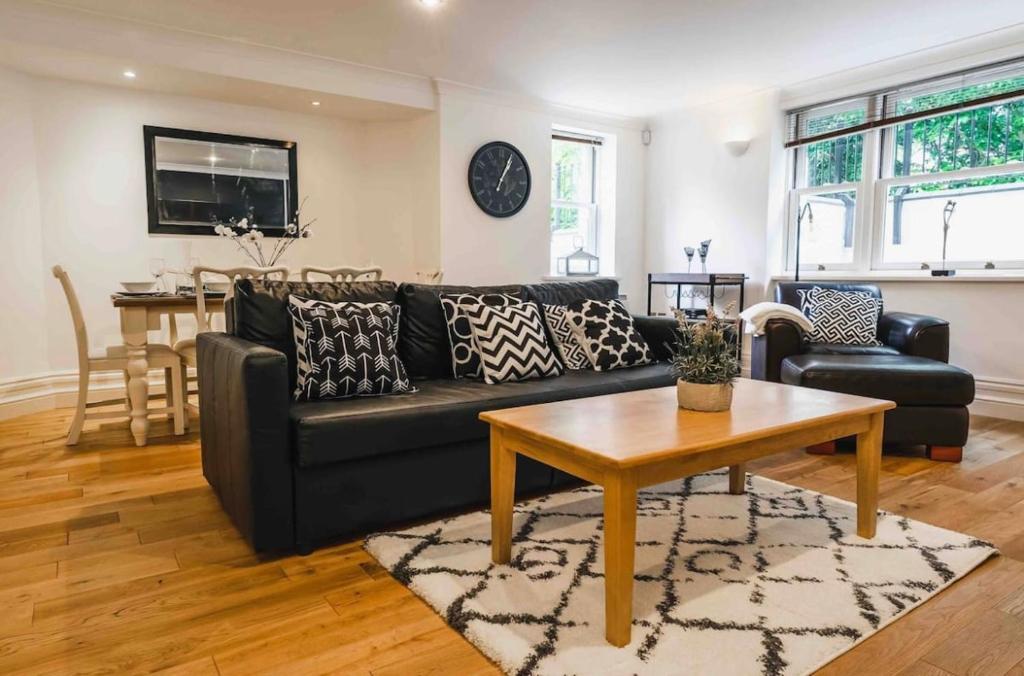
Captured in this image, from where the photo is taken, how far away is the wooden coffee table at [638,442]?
149cm

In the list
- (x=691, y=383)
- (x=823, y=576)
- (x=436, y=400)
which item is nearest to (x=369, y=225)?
(x=436, y=400)

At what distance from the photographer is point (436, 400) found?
90.2 inches

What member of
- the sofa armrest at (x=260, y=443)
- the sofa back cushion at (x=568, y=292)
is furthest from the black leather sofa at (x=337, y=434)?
the sofa back cushion at (x=568, y=292)

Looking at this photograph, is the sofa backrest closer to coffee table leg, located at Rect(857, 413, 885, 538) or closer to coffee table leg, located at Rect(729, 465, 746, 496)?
coffee table leg, located at Rect(729, 465, 746, 496)

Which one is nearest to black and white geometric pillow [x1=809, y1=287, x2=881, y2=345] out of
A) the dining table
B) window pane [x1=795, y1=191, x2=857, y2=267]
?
window pane [x1=795, y1=191, x2=857, y2=267]

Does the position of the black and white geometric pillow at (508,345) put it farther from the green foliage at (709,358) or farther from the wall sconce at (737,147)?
the wall sconce at (737,147)

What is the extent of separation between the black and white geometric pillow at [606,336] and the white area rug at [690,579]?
73 cm

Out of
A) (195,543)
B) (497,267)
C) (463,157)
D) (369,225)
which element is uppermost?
(463,157)

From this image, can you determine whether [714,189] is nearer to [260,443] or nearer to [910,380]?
[910,380]

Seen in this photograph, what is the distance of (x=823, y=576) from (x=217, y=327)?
447 centimetres

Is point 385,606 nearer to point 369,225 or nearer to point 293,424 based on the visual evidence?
point 293,424

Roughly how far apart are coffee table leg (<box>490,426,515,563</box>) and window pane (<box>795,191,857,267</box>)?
12.9ft

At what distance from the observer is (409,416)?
85.0 inches

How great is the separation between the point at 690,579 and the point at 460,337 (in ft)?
4.54
